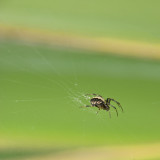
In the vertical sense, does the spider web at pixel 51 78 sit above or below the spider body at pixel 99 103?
below

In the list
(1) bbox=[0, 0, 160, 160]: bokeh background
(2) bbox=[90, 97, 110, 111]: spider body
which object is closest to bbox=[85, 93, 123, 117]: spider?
(2) bbox=[90, 97, 110, 111]: spider body

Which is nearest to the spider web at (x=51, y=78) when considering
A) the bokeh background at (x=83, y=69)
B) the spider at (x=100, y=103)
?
the bokeh background at (x=83, y=69)

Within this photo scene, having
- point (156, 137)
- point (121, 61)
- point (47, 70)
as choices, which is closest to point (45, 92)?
point (47, 70)

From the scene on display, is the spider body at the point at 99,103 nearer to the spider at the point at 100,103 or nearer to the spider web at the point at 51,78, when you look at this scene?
the spider at the point at 100,103

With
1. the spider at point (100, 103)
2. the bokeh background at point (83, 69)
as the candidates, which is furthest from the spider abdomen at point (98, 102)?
the bokeh background at point (83, 69)

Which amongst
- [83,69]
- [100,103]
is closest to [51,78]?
[83,69]

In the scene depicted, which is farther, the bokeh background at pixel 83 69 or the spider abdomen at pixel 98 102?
the spider abdomen at pixel 98 102

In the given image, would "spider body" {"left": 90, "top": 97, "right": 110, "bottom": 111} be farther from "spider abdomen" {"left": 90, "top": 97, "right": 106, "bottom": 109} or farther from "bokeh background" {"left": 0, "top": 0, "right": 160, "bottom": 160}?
"bokeh background" {"left": 0, "top": 0, "right": 160, "bottom": 160}

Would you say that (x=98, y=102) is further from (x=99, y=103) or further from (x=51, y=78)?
(x=51, y=78)

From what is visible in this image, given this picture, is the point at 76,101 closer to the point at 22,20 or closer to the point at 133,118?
the point at 133,118
